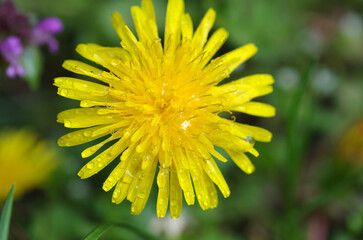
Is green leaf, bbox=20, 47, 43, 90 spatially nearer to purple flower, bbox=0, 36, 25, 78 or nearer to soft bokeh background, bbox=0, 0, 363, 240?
purple flower, bbox=0, 36, 25, 78

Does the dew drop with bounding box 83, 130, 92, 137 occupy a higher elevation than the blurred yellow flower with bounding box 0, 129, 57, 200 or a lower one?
higher

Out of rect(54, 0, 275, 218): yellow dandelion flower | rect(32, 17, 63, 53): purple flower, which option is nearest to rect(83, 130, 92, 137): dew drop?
rect(54, 0, 275, 218): yellow dandelion flower

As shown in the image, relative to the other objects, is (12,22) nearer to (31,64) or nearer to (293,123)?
(31,64)

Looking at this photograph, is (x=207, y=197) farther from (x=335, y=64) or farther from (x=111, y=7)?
(x=335, y=64)

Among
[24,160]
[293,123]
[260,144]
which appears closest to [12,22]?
[24,160]

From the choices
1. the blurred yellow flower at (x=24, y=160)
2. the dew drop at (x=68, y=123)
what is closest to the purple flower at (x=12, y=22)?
the dew drop at (x=68, y=123)

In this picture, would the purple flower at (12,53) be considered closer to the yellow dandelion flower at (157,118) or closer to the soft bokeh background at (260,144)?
the yellow dandelion flower at (157,118)
